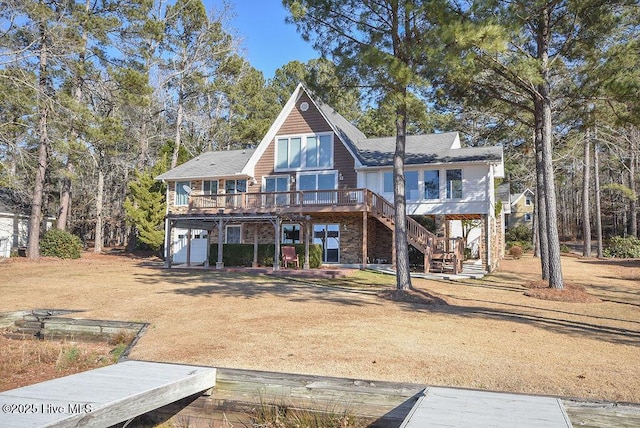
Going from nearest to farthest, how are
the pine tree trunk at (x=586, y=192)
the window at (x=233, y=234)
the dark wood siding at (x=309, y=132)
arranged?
the dark wood siding at (x=309, y=132) → the window at (x=233, y=234) → the pine tree trunk at (x=586, y=192)

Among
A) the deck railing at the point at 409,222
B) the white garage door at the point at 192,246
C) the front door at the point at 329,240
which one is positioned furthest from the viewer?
the white garage door at the point at 192,246

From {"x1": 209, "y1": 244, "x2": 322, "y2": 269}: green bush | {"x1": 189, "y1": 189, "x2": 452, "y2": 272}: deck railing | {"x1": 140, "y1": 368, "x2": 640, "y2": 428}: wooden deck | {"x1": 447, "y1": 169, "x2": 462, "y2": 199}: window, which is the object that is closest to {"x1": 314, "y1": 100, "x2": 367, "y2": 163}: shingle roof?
{"x1": 189, "y1": 189, "x2": 452, "y2": 272}: deck railing

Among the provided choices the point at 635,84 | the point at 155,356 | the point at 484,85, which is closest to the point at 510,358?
the point at 155,356

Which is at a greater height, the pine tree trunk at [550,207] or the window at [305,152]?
the window at [305,152]

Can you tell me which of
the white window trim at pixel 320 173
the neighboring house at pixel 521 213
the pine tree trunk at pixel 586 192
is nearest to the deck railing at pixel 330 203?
the white window trim at pixel 320 173

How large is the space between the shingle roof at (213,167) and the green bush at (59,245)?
240 inches

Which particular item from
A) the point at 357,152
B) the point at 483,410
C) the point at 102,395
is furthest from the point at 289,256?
the point at 483,410

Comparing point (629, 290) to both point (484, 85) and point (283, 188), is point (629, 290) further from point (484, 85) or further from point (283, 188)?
point (283, 188)

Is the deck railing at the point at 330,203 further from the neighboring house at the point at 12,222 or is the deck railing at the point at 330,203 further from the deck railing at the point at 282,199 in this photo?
the neighboring house at the point at 12,222

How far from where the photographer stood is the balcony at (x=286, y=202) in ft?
70.7

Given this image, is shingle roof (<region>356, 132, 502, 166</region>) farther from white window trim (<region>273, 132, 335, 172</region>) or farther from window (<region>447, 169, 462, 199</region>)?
white window trim (<region>273, 132, 335, 172</region>)

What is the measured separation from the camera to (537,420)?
3.84 m

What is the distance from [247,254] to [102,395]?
61.9ft

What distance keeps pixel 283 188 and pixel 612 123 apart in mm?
15663
